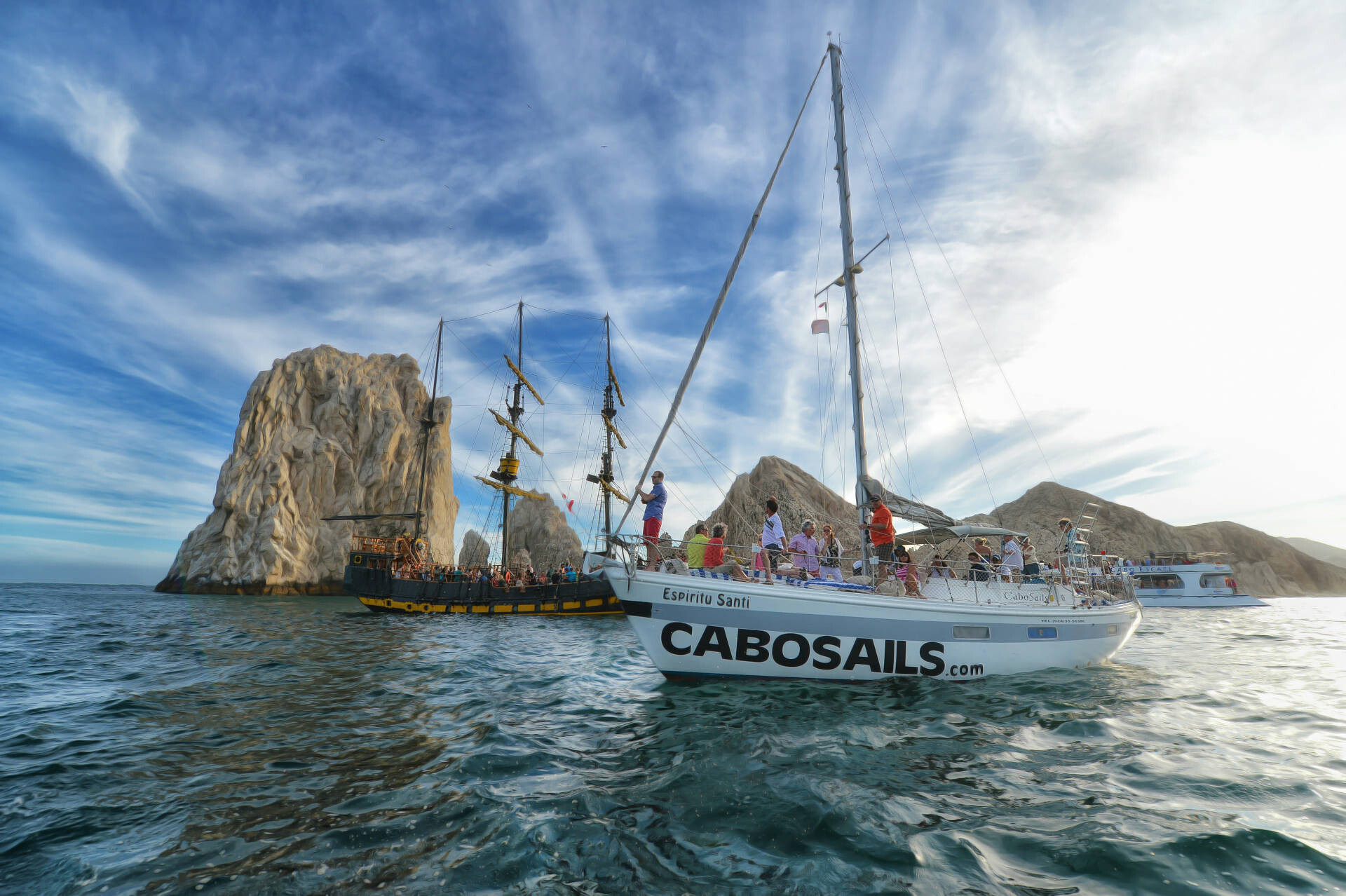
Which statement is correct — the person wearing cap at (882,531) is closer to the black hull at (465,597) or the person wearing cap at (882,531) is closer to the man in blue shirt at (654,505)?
the man in blue shirt at (654,505)

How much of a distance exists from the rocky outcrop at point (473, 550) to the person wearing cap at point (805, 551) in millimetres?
87639

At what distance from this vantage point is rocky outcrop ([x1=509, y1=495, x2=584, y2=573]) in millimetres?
83938

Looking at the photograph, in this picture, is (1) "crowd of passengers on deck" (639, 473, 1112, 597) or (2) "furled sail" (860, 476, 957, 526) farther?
(2) "furled sail" (860, 476, 957, 526)

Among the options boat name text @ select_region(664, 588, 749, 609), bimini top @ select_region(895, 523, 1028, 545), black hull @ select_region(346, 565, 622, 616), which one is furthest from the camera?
black hull @ select_region(346, 565, 622, 616)

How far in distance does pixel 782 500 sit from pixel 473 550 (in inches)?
2509

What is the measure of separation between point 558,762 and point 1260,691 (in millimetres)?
11919

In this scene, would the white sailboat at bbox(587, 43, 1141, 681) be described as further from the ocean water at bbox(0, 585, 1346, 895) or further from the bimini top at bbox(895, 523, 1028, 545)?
the bimini top at bbox(895, 523, 1028, 545)

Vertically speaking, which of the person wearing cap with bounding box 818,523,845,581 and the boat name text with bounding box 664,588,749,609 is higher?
the person wearing cap with bounding box 818,523,845,581

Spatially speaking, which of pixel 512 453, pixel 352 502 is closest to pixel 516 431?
pixel 512 453

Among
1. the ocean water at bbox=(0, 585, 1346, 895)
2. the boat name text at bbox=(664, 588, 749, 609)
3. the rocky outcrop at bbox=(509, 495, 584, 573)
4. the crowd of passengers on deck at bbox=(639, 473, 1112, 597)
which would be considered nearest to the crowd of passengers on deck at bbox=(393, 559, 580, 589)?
the ocean water at bbox=(0, 585, 1346, 895)

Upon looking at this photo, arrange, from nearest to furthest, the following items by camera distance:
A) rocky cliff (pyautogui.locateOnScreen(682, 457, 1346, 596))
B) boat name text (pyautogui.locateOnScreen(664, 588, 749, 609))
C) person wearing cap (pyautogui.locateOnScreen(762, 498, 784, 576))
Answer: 1. boat name text (pyautogui.locateOnScreen(664, 588, 749, 609))
2. person wearing cap (pyautogui.locateOnScreen(762, 498, 784, 576))
3. rocky cliff (pyautogui.locateOnScreen(682, 457, 1346, 596))

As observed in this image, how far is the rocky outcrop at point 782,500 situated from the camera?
49.5 metres

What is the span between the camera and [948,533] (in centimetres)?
1172

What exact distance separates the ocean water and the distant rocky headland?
43289 mm
